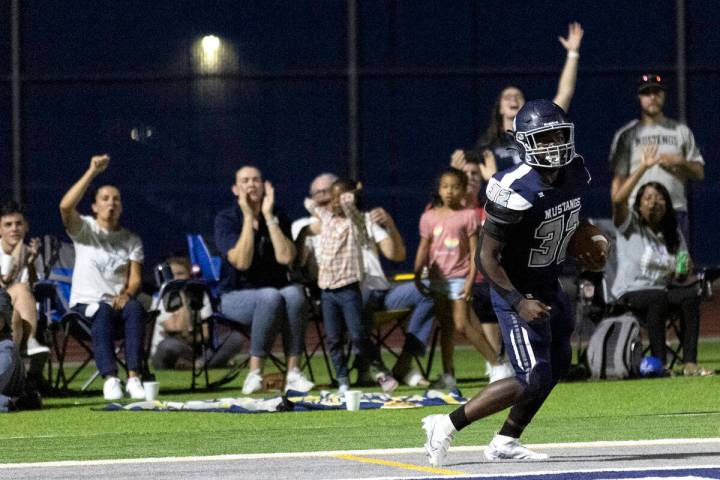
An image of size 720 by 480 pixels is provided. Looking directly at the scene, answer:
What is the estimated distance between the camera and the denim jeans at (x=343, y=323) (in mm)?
12156

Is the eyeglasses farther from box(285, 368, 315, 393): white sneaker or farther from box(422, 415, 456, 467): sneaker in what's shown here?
box(422, 415, 456, 467): sneaker

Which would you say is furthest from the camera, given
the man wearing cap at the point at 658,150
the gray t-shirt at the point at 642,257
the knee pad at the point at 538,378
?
the man wearing cap at the point at 658,150

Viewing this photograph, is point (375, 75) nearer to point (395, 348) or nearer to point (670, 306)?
point (395, 348)

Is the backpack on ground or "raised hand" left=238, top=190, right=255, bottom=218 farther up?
"raised hand" left=238, top=190, right=255, bottom=218

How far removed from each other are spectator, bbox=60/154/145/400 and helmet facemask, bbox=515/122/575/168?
4.76m

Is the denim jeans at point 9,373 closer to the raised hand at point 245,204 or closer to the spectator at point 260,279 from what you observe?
the spectator at point 260,279

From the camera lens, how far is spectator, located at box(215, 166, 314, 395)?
40.0 feet

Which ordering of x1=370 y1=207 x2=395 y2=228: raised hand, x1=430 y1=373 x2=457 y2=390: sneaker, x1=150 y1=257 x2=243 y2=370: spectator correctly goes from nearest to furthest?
1. x1=430 y1=373 x2=457 y2=390: sneaker
2. x1=370 y1=207 x2=395 y2=228: raised hand
3. x1=150 y1=257 x2=243 y2=370: spectator

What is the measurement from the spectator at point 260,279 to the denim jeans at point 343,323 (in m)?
0.20

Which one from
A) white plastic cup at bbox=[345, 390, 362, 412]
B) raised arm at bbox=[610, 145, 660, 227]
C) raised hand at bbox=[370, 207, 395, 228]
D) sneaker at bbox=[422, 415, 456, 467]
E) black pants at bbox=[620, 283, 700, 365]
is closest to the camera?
sneaker at bbox=[422, 415, 456, 467]

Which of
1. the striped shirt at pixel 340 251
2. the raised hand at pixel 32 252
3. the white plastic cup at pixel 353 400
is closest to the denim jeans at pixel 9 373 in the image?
the raised hand at pixel 32 252

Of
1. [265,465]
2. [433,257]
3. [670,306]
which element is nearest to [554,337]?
[265,465]

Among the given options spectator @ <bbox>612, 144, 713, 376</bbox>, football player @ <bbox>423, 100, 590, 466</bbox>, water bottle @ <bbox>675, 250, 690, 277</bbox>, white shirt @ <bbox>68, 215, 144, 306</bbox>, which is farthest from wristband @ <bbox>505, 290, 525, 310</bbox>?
water bottle @ <bbox>675, 250, 690, 277</bbox>

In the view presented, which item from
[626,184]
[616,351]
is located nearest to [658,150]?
[626,184]
